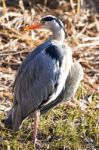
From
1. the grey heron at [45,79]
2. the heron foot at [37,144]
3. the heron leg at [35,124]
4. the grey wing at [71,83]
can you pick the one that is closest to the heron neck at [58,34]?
the grey heron at [45,79]

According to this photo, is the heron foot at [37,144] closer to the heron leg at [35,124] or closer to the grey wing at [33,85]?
the heron leg at [35,124]

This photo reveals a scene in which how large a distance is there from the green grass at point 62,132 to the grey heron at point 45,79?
0.13 metres

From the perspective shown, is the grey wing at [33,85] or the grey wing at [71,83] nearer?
the grey wing at [33,85]

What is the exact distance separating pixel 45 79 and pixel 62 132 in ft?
2.16

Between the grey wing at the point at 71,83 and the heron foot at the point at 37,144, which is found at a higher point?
the grey wing at the point at 71,83

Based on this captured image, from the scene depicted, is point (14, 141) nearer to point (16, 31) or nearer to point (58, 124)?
point (58, 124)

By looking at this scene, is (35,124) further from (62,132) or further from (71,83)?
(71,83)

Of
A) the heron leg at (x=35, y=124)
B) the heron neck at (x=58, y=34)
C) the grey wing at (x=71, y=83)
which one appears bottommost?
the heron leg at (x=35, y=124)

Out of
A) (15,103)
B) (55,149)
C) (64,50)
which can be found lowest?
(55,149)

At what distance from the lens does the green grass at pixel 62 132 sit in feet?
17.8

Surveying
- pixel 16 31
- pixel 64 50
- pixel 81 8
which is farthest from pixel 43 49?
pixel 81 8

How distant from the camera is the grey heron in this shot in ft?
17.0

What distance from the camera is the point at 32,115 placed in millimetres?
5500

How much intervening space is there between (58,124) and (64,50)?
2.65 feet
